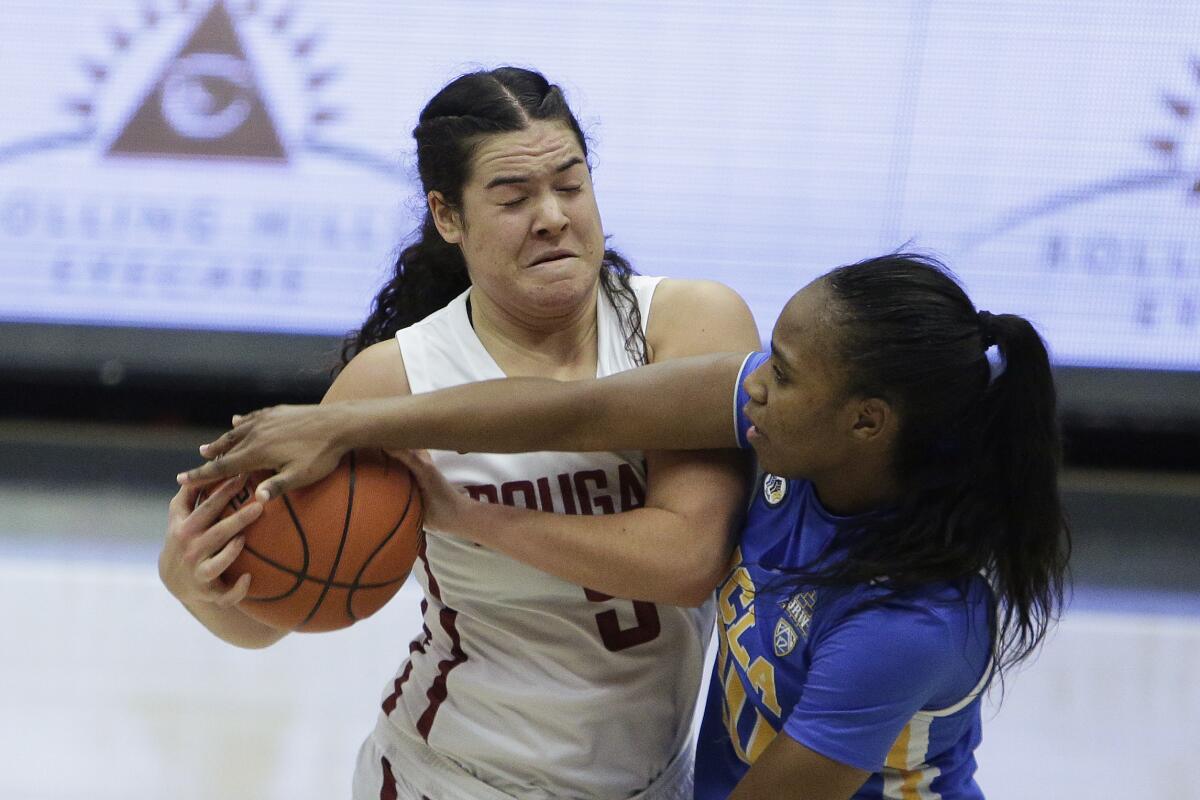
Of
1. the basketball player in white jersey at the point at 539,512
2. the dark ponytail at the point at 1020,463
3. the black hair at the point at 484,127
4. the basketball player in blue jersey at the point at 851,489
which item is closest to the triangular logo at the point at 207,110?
the black hair at the point at 484,127

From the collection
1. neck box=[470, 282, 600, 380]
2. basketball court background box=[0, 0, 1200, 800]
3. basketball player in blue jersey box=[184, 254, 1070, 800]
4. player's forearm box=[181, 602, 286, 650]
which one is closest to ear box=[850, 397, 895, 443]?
basketball player in blue jersey box=[184, 254, 1070, 800]

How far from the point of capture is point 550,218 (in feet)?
5.59

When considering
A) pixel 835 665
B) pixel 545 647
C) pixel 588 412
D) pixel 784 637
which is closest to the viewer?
pixel 835 665

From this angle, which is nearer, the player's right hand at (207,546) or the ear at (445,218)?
the player's right hand at (207,546)

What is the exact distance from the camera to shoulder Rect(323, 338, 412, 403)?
5.81 ft

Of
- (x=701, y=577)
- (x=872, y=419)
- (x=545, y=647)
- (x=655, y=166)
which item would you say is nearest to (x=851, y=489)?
(x=872, y=419)

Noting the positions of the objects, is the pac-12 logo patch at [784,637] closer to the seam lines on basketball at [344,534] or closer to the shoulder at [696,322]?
the shoulder at [696,322]

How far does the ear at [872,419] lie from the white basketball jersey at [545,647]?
1.21ft

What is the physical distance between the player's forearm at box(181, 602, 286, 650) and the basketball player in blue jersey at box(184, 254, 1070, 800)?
0.75ft

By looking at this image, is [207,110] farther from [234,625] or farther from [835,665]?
[835,665]

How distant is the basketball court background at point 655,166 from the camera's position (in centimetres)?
488

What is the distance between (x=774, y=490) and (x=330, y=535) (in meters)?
0.55

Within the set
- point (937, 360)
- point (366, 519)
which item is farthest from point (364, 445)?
point (937, 360)

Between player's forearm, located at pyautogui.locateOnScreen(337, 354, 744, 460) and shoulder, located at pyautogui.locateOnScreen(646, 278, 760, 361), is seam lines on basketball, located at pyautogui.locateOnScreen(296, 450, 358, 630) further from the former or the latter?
shoulder, located at pyautogui.locateOnScreen(646, 278, 760, 361)
